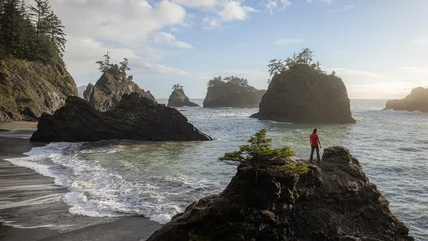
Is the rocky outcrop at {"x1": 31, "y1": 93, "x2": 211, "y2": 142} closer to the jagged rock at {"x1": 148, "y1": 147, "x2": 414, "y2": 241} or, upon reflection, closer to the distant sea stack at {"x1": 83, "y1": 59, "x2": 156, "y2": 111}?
the jagged rock at {"x1": 148, "y1": 147, "x2": 414, "y2": 241}

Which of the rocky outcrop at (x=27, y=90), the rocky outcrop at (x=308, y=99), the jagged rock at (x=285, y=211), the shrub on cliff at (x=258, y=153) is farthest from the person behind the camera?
the rocky outcrop at (x=308, y=99)

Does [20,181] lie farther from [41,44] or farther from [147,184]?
[41,44]

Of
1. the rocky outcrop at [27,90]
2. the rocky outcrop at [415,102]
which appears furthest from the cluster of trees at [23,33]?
the rocky outcrop at [415,102]

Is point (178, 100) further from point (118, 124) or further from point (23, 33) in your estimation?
point (118, 124)

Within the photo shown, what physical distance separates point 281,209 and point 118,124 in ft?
107

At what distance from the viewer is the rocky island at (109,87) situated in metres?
82.1

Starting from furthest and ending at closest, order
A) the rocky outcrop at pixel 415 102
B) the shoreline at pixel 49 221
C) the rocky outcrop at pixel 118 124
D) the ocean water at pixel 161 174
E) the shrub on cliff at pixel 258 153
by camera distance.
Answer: the rocky outcrop at pixel 415 102 < the rocky outcrop at pixel 118 124 < the ocean water at pixel 161 174 < the shoreline at pixel 49 221 < the shrub on cliff at pixel 258 153

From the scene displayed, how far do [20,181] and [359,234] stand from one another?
17.0 m

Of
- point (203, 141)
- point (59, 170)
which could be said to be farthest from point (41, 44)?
point (59, 170)

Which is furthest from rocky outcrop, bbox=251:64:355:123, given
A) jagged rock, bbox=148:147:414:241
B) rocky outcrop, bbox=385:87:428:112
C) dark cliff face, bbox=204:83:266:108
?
dark cliff face, bbox=204:83:266:108

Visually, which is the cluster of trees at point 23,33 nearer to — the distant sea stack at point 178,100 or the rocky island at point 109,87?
the rocky island at point 109,87

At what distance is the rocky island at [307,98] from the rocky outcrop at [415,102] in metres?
63.3

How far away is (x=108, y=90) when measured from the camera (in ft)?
312

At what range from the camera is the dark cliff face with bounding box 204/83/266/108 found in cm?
16438
